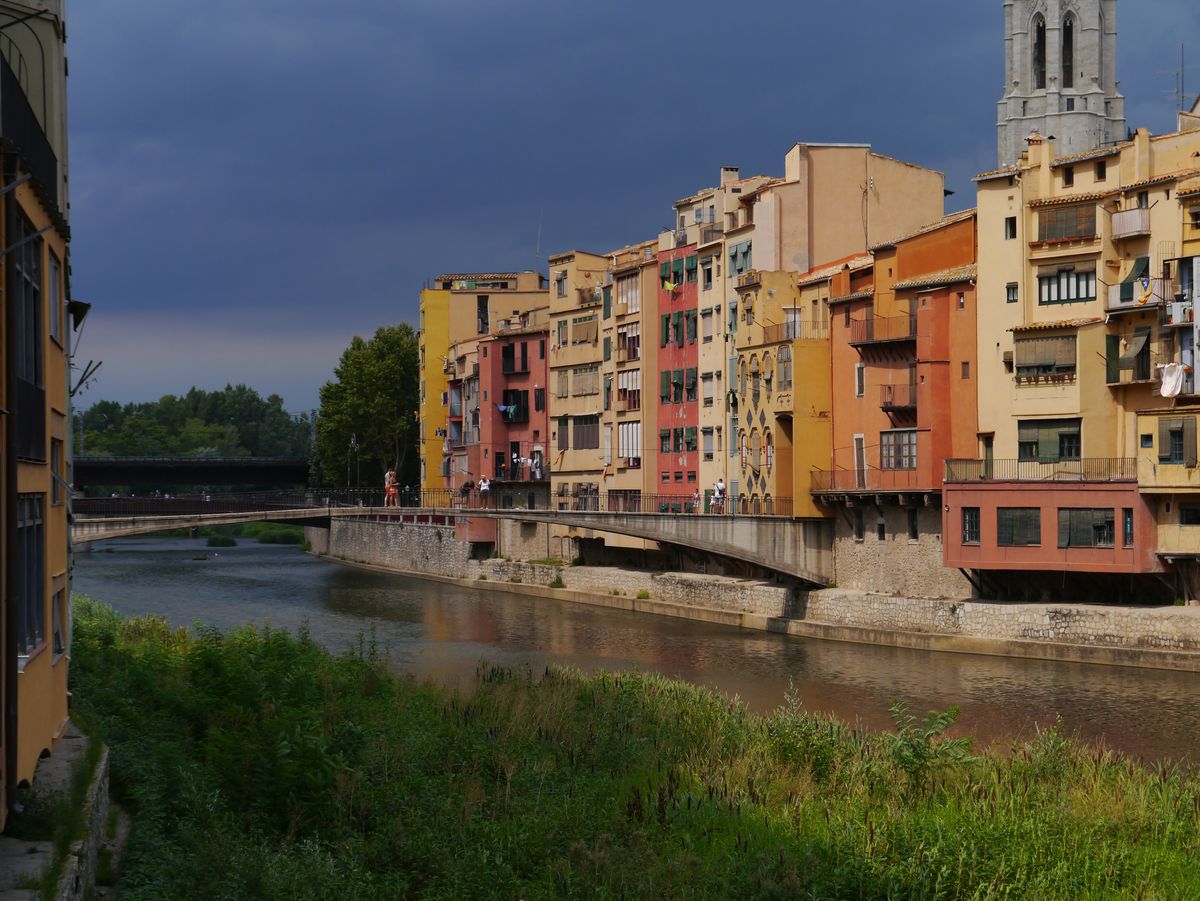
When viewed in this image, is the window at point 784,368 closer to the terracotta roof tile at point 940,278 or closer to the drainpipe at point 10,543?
the terracotta roof tile at point 940,278

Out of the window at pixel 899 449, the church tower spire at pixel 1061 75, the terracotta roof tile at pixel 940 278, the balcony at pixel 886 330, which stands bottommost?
the window at pixel 899 449

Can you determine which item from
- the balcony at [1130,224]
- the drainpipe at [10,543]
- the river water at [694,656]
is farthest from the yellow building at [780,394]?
the drainpipe at [10,543]

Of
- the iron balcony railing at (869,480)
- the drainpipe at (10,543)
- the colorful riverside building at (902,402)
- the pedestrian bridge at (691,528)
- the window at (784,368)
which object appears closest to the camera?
the drainpipe at (10,543)

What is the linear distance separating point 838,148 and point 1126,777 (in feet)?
125

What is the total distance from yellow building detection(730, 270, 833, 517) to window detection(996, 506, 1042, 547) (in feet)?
30.1

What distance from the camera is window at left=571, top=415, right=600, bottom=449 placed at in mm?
72500

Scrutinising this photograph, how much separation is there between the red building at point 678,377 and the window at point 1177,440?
82.3 feet

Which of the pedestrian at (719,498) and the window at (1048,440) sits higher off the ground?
the window at (1048,440)

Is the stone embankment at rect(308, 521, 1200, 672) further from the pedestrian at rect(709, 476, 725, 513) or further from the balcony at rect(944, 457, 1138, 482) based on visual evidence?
the balcony at rect(944, 457, 1138, 482)

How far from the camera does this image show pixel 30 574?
16.5m

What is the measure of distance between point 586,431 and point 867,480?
88.5ft

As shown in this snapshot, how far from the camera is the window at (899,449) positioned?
46594 mm

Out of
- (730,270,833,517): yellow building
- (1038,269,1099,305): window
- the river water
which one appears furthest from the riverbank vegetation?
(730,270,833,517): yellow building

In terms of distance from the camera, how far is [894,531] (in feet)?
157
